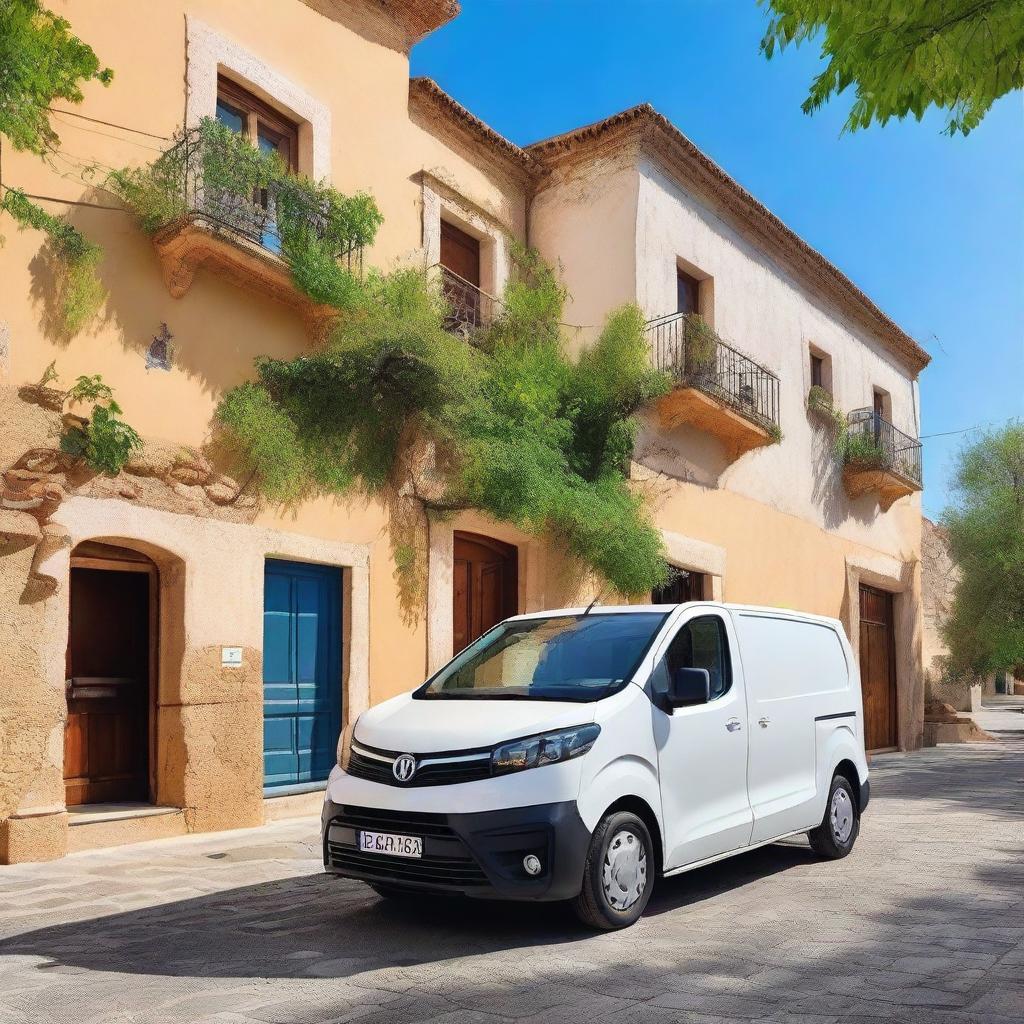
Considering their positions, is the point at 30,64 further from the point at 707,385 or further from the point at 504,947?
the point at 707,385

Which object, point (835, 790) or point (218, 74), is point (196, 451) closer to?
point (218, 74)

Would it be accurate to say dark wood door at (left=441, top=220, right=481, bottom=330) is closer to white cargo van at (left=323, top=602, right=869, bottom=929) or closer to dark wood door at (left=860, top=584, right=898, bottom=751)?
white cargo van at (left=323, top=602, right=869, bottom=929)

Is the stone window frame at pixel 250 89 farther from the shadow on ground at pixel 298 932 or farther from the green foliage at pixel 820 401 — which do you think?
the green foliage at pixel 820 401

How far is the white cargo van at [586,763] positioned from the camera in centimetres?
538

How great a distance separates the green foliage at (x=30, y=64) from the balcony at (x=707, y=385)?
26.8ft

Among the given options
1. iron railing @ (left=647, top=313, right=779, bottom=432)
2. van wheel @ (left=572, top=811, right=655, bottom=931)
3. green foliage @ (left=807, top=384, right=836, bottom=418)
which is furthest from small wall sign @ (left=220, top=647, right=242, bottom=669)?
green foliage @ (left=807, top=384, right=836, bottom=418)

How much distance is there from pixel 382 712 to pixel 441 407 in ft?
19.1

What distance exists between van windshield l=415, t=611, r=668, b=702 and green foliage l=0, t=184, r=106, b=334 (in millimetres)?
4523

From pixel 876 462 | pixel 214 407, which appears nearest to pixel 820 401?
pixel 876 462

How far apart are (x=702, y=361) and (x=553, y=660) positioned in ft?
31.1

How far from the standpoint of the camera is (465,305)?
44.3ft

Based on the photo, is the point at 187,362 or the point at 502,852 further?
the point at 187,362

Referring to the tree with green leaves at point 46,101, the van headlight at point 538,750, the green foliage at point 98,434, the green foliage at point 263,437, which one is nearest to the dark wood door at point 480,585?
the green foliage at point 263,437

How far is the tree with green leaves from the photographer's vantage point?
7.94m
